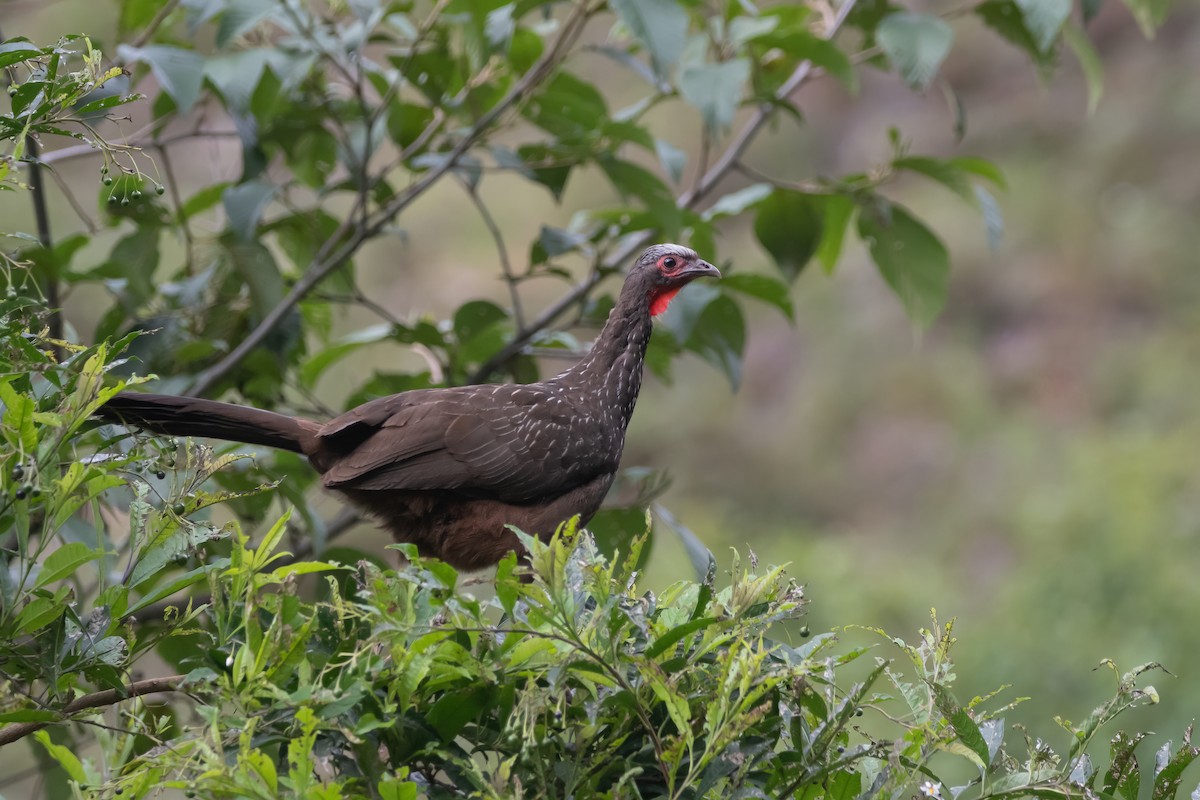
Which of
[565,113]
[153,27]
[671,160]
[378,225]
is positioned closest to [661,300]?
[671,160]

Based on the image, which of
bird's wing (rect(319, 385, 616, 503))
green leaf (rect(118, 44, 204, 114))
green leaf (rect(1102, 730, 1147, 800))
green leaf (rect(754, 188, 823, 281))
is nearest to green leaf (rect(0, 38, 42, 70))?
green leaf (rect(118, 44, 204, 114))

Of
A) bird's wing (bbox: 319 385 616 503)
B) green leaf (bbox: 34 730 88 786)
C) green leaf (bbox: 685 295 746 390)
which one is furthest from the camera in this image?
green leaf (bbox: 685 295 746 390)

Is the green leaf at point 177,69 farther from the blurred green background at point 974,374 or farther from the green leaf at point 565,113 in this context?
the blurred green background at point 974,374

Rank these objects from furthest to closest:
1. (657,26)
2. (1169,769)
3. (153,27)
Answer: (153,27)
(657,26)
(1169,769)

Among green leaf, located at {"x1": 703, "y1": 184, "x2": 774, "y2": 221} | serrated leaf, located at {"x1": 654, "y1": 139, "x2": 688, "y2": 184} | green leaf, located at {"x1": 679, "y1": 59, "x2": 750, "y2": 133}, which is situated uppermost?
green leaf, located at {"x1": 679, "y1": 59, "x2": 750, "y2": 133}

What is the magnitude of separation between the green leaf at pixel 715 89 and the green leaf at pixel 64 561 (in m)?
2.08

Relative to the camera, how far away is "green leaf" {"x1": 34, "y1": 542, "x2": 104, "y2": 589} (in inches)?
60.6

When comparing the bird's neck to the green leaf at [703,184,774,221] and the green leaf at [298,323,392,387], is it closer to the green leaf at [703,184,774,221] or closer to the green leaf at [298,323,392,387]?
the green leaf at [703,184,774,221]

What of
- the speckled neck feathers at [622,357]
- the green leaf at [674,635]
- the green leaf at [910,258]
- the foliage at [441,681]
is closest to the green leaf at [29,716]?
the foliage at [441,681]

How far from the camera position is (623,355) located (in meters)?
3.55

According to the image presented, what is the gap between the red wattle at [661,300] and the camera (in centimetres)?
359

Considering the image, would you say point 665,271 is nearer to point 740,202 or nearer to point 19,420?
point 740,202

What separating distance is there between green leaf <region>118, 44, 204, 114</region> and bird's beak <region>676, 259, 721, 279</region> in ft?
4.49

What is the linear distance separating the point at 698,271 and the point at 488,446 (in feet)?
2.61
